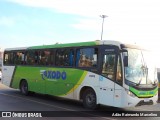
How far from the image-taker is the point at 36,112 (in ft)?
40.8

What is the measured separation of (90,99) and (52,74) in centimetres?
325

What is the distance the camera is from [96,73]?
13.7 meters

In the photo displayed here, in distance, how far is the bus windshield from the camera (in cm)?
1264

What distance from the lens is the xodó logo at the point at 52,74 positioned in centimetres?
1585

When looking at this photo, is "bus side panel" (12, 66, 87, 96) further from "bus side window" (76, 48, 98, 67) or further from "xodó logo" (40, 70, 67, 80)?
"bus side window" (76, 48, 98, 67)

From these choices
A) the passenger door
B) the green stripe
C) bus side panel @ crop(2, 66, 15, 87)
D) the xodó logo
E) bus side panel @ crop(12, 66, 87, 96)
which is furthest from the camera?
bus side panel @ crop(2, 66, 15, 87)

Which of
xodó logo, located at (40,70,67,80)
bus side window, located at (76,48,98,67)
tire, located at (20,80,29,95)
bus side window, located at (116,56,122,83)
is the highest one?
bus side window, located at (76,48,98,67)

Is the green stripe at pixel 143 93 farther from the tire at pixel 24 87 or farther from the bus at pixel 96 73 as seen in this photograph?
the tire at pixel 24 87

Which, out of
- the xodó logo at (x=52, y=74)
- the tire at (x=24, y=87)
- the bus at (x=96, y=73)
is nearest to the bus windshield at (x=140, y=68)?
the bus at (x=96, y=73)

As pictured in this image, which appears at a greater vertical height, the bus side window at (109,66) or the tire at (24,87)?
the bus side window at (109,66)

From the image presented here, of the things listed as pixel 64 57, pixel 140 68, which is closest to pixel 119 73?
pixel 140 68

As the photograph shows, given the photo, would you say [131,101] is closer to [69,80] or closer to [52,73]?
[69,80]

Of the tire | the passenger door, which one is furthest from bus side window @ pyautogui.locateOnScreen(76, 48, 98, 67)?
the tire

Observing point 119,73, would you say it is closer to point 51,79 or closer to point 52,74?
point 52,74
